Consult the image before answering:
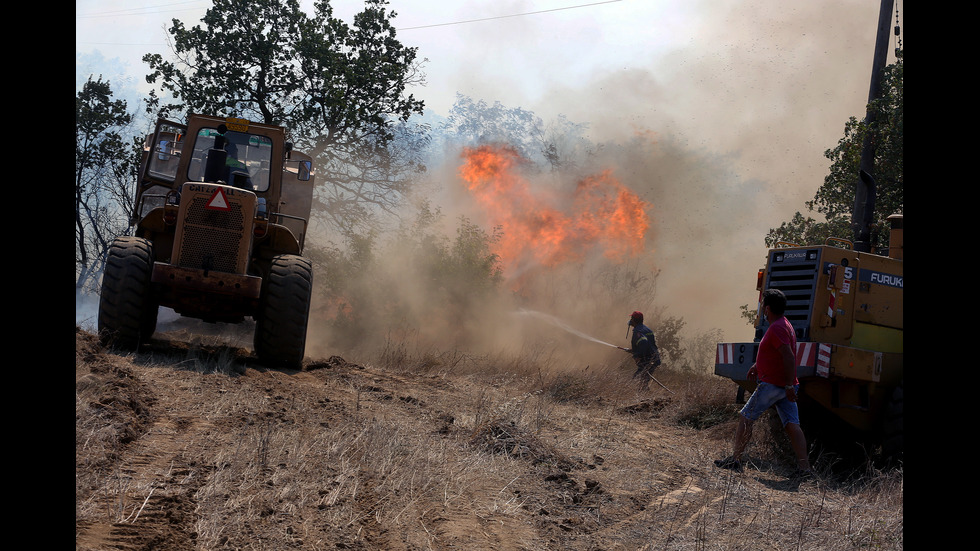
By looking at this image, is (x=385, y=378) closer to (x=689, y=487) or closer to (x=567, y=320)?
(x=689, y=487)

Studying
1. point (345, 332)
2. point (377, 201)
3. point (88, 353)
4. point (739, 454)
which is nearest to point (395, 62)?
point (377, 201)

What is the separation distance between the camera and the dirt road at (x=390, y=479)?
152 inches

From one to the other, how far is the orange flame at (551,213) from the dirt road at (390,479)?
12.6 m

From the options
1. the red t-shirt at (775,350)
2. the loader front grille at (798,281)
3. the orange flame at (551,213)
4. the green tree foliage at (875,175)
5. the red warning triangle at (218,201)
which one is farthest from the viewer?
the orange flame at (551,213)

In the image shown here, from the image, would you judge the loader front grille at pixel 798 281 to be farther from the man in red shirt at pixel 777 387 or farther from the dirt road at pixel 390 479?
the dirt road at pixel 390 479

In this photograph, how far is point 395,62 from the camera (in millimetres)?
19594

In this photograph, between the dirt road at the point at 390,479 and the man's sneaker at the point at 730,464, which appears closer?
the dirt road at the point at 390,479

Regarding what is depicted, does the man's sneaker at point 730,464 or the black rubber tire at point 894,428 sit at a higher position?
the black rubber tire at point 894,428

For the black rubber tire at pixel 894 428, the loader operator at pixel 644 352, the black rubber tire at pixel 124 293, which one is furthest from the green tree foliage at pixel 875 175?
the black rubber tire at pixel 124 293

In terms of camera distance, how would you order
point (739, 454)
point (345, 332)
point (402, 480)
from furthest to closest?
point (345, 332), point (739, 454), point (402, 480)

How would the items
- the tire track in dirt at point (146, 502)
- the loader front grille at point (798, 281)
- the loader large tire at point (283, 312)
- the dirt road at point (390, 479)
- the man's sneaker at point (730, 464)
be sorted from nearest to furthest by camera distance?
the tire track in dirt at point (146, 502), the dirt road at point (390, 479), the man's sneaker at point (730, 464), the loader front grille at point (798, 281), the loader large tire at point (283, 312)

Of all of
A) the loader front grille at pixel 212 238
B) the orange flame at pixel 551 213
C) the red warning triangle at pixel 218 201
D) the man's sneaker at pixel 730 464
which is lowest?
the man's sneaker at pixel 730 464

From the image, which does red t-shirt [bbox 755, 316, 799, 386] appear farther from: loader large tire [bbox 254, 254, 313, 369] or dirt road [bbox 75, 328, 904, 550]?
loader large tire [bbox 254, 254, 313, 369]

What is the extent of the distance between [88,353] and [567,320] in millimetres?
14220
